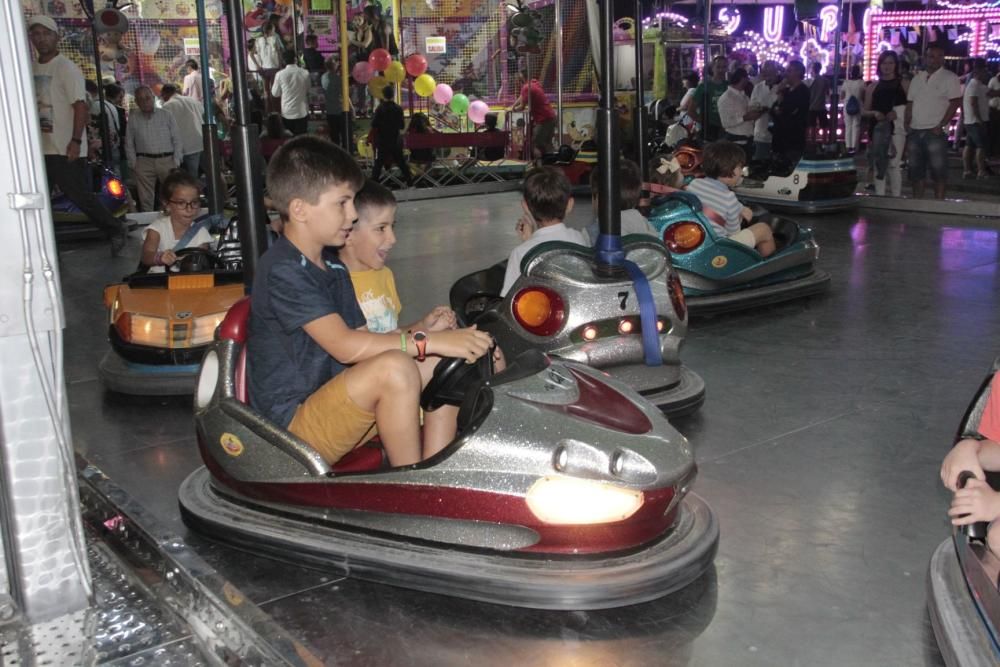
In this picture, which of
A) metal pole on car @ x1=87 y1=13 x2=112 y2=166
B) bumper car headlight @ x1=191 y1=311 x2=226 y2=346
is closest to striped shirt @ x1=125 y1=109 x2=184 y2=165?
metal pole on car @ x1=87 y1=13 x2=112 y2=166

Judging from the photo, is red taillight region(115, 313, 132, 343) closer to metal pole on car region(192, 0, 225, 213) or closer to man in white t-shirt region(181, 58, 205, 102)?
metal pole on car region(192, 0, 225, 213)

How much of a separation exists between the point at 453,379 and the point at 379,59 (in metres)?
9.43

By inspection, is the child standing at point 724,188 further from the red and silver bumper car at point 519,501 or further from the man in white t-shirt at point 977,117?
the man in white t-shirt at point 977,117

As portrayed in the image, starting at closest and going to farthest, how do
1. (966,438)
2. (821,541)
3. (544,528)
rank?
(966,438) → (544,528) → (821,541)

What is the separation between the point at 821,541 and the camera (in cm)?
225

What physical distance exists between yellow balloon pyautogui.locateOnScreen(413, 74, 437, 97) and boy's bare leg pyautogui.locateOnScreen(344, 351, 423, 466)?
10.4m

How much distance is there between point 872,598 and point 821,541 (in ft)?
0.89

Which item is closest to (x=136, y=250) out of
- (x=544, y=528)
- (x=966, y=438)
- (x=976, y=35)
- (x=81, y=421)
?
(x=81, y=421)

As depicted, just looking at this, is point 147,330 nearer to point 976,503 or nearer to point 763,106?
point 976,503

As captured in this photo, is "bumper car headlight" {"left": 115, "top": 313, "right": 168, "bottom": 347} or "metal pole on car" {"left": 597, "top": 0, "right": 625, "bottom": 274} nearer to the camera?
"metal pole on car" {"left": 597, "top": 0, "right": 625, "bottom": 274}

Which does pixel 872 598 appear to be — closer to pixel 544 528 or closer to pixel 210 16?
pixel 544 528

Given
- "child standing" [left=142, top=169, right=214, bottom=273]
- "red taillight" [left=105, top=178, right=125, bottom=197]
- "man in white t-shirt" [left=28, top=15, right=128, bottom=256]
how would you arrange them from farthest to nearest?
"red taillight" [left=105, top=178, right=125, bottom=197] → "man in white t-shirt" [left=28, top=15, right=128, bottom=256] → "child standing" [left=142, top=169, right=214, bottom=273]

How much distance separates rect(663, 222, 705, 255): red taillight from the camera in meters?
4.55

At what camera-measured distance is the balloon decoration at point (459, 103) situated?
12.5 metres
